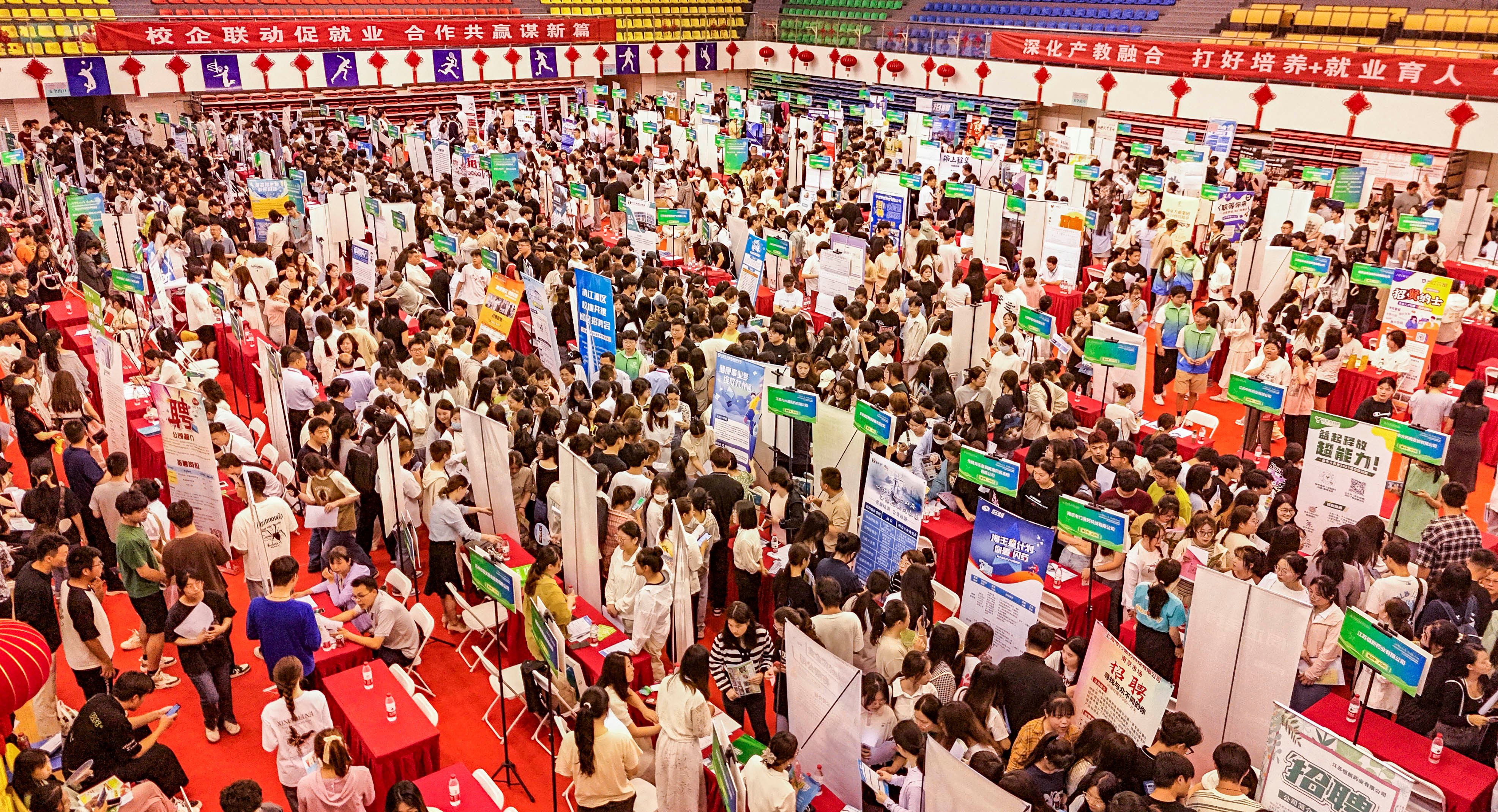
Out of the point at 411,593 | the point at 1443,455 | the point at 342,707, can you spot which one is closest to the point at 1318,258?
the point at 1443,455

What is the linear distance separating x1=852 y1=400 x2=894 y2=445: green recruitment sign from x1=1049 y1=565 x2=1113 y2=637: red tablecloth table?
1621mm

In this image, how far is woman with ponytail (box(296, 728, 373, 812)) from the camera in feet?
17.3

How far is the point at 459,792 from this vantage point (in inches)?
217

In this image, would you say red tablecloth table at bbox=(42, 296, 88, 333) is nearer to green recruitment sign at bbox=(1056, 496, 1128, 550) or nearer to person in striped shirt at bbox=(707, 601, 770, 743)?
person in striped shirt at bbox=(707, 601, 770, 743)

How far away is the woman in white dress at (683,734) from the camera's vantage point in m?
5.51

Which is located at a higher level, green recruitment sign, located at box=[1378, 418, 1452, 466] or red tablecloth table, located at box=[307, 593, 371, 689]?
green recruitment sign, located at box=[1378, 418, 1452, 466]

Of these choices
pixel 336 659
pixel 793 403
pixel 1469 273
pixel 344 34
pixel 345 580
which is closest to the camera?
pixel 336 659

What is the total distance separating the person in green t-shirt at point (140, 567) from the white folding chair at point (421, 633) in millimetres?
1471

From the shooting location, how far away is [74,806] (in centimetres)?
496

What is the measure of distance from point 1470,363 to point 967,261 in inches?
243

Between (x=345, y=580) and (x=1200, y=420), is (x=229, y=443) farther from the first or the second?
(x=1200, y=420)

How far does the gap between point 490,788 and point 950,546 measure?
12.9ft

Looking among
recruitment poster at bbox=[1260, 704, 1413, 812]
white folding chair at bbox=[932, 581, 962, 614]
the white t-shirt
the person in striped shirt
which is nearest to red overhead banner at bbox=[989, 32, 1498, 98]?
white folding chair at bbox=[932, 581, 962, 614]

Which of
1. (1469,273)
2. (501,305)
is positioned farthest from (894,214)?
(1469,273)
